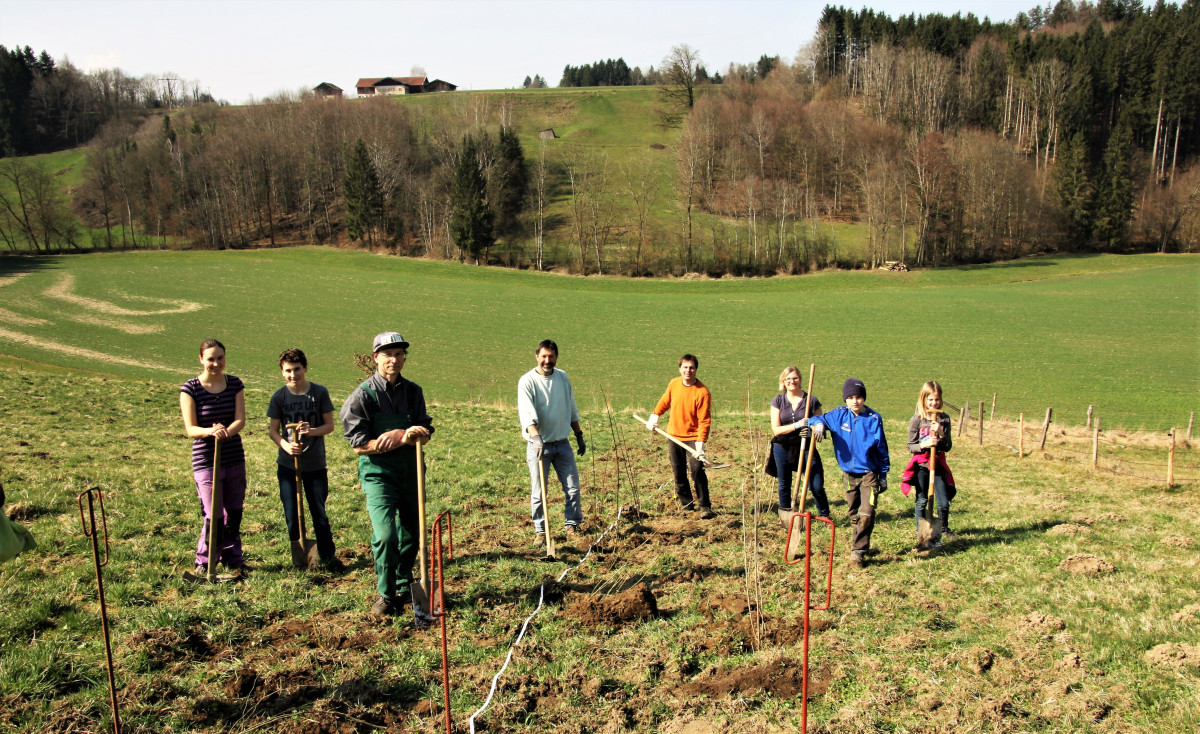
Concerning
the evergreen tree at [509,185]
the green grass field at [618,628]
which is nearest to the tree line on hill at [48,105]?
the evergreen tree at [509,185]

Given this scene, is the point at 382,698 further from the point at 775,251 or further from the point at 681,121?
the point at 681,121

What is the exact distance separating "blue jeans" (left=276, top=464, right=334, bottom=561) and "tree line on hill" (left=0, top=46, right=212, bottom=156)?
120034 mm

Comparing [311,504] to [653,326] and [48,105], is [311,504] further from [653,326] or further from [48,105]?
[48,105]

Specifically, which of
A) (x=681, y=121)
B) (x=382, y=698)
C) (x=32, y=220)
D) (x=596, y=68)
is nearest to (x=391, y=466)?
(x=382, y=698)

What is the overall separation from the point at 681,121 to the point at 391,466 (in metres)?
99.6

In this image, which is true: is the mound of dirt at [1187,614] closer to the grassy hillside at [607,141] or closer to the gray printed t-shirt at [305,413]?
the gray printed t-shirt at [305,413]

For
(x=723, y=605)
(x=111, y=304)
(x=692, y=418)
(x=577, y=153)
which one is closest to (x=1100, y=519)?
(x=692, y=418)

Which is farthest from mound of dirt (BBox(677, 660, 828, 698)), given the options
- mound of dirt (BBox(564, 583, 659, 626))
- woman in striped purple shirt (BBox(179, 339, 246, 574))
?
woman in striped purple shirt (BBox(179, 339, 246, 574))

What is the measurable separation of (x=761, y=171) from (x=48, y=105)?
101 m

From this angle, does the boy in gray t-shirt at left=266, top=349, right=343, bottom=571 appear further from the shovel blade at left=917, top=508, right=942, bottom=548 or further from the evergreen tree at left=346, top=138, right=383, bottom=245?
the evergreen tree at left=346, top=138, right=383, bottom=245

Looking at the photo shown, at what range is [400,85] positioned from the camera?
505ft

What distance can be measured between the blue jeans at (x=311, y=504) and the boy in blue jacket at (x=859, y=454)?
16.9 feet

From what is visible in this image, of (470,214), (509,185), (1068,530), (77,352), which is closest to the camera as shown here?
(1068,530)

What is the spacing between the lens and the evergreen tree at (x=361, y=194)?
6400 centimetres
